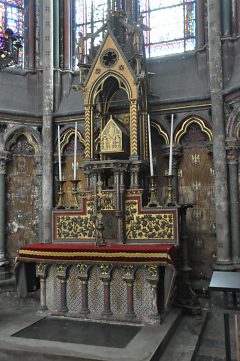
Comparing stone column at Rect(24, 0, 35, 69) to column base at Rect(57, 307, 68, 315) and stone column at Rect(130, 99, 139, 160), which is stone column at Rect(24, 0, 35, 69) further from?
column base at Rect(57, 307, 68, 315)

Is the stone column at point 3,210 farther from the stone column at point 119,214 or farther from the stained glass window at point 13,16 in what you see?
the stone column at point 119,214

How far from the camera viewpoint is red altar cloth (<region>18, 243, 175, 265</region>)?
19.7ft

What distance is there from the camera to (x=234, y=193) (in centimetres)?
756

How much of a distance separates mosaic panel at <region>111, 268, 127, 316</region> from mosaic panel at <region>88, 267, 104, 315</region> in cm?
22

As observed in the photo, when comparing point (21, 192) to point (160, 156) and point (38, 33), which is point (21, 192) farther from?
point (38, 33)

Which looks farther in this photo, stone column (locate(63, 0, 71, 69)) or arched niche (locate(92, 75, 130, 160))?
stone column (locate(63, 0, 71, 69))

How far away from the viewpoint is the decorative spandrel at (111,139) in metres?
7.26

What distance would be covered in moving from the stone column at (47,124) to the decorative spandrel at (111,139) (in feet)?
7.23

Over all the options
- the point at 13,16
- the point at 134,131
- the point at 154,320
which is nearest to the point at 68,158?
the point at 134,131

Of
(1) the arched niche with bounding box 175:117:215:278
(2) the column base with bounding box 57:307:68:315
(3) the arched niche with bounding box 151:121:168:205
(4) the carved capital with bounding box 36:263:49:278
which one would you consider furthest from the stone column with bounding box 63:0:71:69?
(2) the column base with bounding box 57:307:68:315

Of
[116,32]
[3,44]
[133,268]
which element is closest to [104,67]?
[116,32]

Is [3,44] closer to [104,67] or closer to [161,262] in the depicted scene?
[104,67]

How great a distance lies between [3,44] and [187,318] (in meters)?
5.32

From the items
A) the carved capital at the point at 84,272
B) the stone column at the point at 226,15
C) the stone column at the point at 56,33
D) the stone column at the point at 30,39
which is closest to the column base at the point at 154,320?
the carved capital at the point at 84,272
